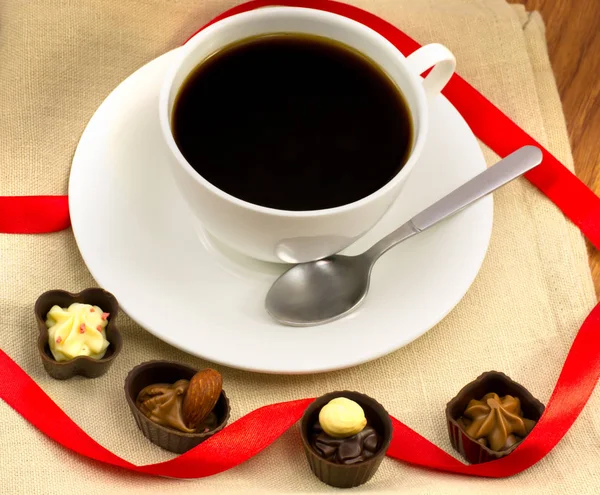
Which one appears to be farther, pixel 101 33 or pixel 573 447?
pixel 101 33

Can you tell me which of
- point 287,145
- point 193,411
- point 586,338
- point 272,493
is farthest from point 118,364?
point 586,338

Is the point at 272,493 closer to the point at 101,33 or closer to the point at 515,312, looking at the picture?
the point at 515,312

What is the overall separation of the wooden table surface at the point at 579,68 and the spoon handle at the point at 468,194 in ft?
1.06

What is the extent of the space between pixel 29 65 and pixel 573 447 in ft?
3.63

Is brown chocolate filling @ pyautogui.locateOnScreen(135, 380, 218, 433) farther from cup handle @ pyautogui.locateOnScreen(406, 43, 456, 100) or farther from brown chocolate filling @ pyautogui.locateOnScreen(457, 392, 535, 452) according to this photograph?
cup handle @ pyautogui.locateOnScreen(406, 43, 456, 100)

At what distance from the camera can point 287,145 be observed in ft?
4.52

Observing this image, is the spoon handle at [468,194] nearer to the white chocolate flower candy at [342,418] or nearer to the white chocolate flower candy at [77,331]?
the white chocolate flower candy at [342,418]

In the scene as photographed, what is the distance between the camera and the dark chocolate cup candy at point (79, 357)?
4.13ft

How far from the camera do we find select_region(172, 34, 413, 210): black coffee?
134 cm

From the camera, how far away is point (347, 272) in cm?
140

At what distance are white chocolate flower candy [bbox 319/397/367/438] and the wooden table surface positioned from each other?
2.47 ft

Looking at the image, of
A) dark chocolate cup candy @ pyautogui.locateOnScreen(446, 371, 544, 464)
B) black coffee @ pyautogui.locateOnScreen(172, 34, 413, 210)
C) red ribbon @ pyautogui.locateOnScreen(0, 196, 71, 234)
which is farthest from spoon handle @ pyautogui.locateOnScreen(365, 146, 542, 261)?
red ribbon @ pyautogui.locateOnScreen(0, 196, 71, 234)

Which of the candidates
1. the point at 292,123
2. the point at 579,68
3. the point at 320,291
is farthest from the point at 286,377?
the point at 579,68

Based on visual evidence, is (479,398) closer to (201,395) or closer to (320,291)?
(320,291)
